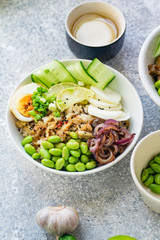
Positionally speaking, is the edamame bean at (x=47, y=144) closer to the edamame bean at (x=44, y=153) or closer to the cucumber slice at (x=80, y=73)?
the edamame bean at (x=44, y=153)

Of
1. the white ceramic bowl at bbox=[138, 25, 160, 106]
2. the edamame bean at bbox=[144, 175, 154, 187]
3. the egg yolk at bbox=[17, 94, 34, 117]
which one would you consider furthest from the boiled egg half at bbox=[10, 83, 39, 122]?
the edamame bean at bbox=[144, 175, 154, 187]

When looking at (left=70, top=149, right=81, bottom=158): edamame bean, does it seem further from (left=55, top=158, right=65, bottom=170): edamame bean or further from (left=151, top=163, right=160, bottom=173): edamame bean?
(left=151, top=163, right=160, bottom=173): edamame bean

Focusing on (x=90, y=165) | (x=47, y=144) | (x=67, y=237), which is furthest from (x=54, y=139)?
(x=67, y=237)

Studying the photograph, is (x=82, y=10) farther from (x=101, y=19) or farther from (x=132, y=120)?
(x=132, y=120)

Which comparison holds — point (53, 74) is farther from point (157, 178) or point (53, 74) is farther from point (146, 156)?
point (157, 178)

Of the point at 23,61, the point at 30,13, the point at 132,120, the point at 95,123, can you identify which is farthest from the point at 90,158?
the point at 30,13

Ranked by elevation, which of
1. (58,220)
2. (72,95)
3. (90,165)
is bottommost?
(58,220)

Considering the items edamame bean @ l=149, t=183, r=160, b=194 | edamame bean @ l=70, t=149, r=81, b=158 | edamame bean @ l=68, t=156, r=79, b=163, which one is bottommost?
edamame bean @ l=149, t=183, r=160, b=194
